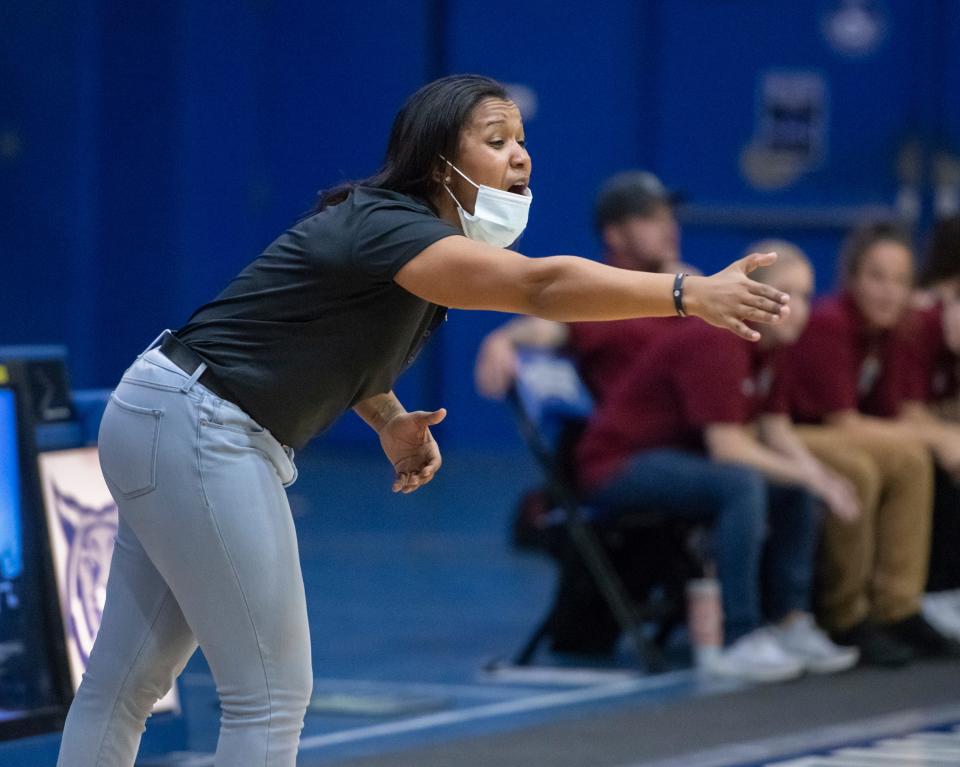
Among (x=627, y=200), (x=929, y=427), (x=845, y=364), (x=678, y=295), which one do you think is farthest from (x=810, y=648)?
(x=678, y=295)

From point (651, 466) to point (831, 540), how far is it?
74 cm

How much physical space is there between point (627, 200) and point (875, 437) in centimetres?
119

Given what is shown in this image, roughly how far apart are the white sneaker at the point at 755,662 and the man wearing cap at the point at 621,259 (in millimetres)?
1012

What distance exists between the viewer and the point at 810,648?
5.84 meters

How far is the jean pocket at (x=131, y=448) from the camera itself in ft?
9.53

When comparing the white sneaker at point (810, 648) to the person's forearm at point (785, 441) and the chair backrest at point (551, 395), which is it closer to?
the person's forearm at point (785, 441)

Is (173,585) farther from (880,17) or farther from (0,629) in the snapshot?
(880,17)

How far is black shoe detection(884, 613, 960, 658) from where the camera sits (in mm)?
6145

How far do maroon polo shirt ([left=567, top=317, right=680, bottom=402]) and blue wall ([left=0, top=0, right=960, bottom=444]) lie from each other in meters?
4.43

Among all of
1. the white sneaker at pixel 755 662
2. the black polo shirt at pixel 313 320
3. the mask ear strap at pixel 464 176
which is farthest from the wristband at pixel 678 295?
the white sneaker at pixel 755 662

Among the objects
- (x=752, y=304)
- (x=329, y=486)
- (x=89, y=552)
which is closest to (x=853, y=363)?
(x=89, y=552)

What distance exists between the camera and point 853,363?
637 cm

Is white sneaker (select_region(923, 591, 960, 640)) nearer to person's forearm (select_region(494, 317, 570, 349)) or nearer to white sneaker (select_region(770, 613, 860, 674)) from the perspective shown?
white sneaker (select_region(770, 613, 860, 674))

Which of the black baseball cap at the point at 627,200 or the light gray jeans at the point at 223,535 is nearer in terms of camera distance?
the light gray jeans at the point at 223,535
